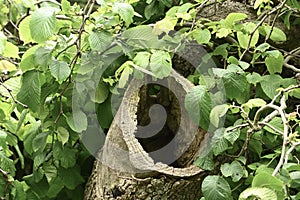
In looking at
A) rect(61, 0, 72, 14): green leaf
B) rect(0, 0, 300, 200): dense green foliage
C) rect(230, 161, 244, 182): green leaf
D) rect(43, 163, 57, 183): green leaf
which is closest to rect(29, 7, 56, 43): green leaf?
rect(0, 0, 300, 200): dense green foliage

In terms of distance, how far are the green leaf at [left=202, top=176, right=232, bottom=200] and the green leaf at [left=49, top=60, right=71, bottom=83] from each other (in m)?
0.39

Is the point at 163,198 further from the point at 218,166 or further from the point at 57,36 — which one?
the point at 57,36

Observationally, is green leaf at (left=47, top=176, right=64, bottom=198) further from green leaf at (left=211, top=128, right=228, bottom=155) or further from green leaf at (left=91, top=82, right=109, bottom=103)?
green leaf at (left=211, top=128, right=228, bottom=155)

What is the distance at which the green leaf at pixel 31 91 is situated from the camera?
1273mm

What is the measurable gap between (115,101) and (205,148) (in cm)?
31

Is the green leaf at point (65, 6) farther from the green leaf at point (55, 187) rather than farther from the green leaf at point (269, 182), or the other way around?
the green leaf at point (269, 182)

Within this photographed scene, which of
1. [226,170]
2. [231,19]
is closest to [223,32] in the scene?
[231,19]

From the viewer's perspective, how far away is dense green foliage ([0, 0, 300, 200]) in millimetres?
1208

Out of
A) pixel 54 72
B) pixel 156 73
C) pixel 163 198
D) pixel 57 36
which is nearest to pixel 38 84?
pixel 54 72

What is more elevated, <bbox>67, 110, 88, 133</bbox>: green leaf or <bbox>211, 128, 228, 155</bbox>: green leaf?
<bbox>211, 128, 228, 155</bbox>: green leaf

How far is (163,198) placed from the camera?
4.02ft

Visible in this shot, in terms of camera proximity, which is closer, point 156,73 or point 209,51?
point 156,73

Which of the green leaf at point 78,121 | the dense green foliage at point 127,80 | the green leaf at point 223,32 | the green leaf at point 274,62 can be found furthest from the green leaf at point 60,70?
the green leaf at point 274,62

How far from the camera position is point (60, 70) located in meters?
1.25
